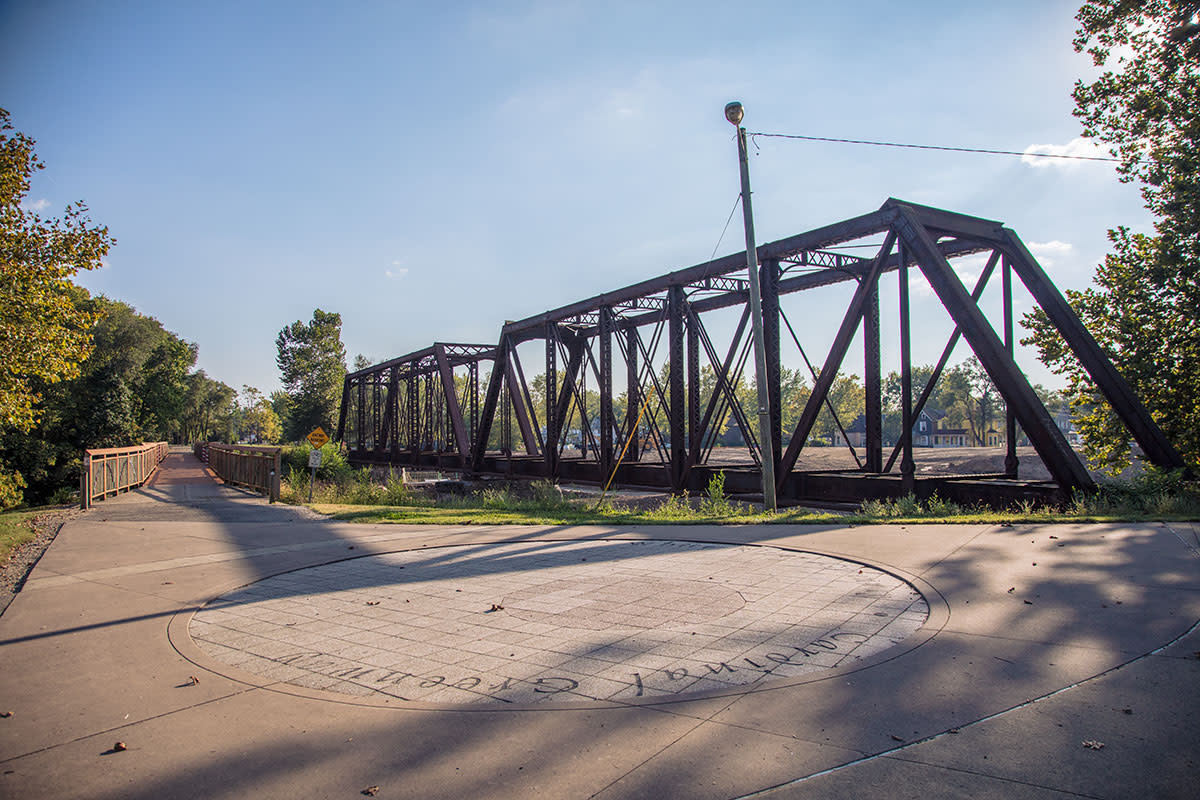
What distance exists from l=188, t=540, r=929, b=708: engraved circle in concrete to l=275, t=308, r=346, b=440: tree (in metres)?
67.1

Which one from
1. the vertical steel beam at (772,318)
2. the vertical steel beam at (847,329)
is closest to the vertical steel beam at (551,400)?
the vertical steel beam at (772,318)

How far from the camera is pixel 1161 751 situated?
3086mm

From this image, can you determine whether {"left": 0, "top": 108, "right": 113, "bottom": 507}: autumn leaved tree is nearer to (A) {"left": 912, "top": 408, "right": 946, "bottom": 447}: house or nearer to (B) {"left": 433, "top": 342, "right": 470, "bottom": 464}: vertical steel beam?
(B) {"left": 433, "top": 342, "right": 470, "bottom": 464}: vertical steel beam

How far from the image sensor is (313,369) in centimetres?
7288

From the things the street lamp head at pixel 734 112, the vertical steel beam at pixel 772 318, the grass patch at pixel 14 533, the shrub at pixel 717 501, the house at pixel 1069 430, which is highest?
the street lamp head at pixel 734 112

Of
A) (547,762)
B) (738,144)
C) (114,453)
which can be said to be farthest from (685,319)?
(114,453)

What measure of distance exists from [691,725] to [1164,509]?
9939 mm

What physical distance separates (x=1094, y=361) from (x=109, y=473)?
2594cm

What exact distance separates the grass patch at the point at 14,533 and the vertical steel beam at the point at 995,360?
49.3 feet

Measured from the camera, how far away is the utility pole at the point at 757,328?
1328cm

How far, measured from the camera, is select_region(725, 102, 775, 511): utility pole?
13.3 meters

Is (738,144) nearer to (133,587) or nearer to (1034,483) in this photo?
(1034,483)

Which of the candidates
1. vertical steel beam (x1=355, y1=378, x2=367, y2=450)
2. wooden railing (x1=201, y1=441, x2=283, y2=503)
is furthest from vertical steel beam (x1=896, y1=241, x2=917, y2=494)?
vertical steel beam (x1=355, y1=378, x2=367, y2=450)

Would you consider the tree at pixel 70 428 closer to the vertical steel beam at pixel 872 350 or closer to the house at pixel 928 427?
the vertical steel beam at pixel 872 350
